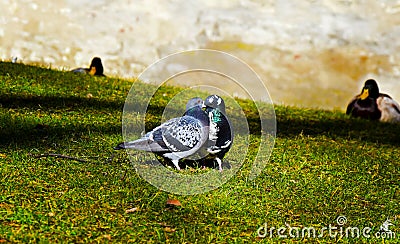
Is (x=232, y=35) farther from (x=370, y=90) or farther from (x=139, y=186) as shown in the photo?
(x=139, y=186)

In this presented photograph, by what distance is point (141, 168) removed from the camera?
3766mm

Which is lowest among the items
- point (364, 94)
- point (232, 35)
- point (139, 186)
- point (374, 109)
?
Answer: point (139, 186)

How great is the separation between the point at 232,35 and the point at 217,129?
5.76m

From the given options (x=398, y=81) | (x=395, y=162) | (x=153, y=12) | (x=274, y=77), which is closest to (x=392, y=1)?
(x=398, y=81)

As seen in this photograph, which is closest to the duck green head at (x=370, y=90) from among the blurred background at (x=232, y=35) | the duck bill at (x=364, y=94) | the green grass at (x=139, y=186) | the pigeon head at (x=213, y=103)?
the duck bill at (x=364, y=94)

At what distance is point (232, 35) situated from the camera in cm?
920

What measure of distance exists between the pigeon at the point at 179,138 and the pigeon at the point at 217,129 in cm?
4

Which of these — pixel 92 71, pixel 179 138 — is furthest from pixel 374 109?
pixel 179 138

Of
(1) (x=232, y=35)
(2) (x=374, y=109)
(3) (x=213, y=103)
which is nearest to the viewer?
(3) (x=213, y=103)

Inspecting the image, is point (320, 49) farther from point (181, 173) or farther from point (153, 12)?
point (181, 173)

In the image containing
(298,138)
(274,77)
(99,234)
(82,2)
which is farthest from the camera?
(82,2)

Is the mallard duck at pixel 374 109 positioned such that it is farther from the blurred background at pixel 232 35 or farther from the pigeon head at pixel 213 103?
the pigeon head at pixel 213 103

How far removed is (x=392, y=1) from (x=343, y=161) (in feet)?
18.2

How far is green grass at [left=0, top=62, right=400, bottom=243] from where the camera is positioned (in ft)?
10.0
